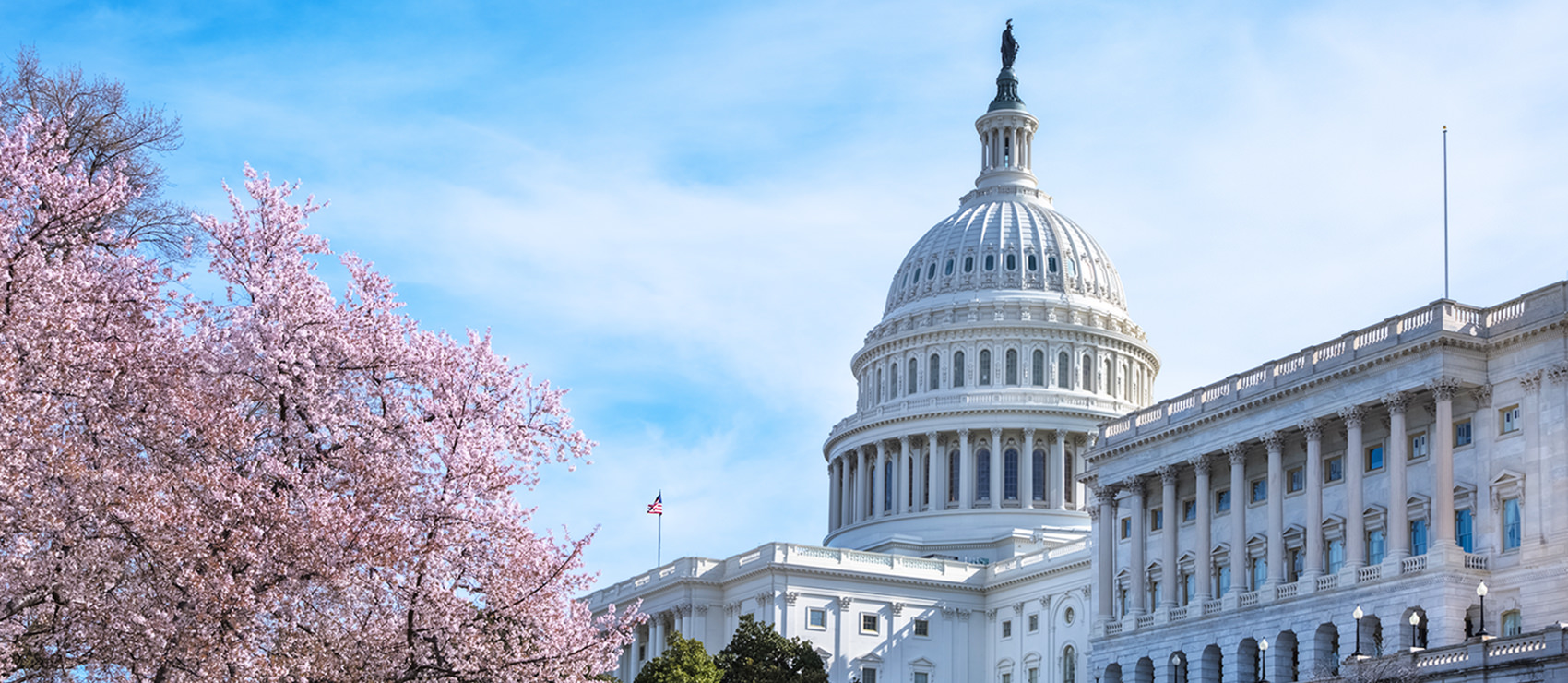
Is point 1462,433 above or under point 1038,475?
under

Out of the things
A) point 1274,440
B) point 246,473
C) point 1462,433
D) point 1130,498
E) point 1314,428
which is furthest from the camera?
point 1130,498

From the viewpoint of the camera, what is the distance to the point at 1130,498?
299 ft

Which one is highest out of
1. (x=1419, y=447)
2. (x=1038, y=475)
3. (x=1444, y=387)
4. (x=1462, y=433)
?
(x=1038, y=475)

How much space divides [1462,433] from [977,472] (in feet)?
231

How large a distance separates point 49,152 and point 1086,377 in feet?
404

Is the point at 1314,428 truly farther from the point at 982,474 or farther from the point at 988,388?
the point at 988,388

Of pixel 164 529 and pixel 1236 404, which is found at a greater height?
pixel 1236 404

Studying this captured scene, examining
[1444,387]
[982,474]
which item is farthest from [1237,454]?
[982,474]

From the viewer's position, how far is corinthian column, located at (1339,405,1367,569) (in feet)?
242

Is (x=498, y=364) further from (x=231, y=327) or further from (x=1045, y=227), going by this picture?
(x=1045, y=227)

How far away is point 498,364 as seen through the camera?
92.5 ft

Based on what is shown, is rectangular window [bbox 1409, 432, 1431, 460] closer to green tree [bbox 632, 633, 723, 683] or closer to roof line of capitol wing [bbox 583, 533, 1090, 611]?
green tree [bbox 632, 633, 723, 683]

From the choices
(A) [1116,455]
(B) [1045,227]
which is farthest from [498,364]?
(B) [1045,227]

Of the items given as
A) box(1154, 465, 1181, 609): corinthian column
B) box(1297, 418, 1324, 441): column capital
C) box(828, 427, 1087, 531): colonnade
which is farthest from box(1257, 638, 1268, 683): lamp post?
box(828, 427, 1087, 531): colonnade
